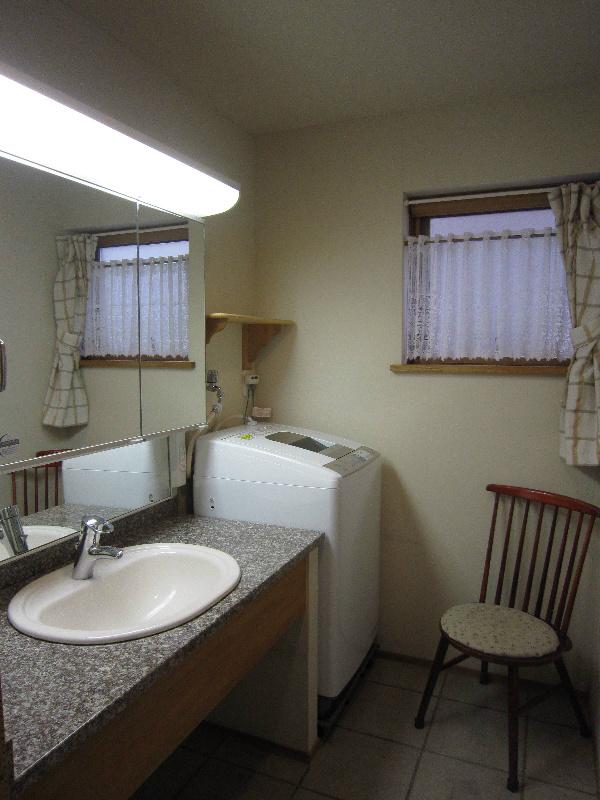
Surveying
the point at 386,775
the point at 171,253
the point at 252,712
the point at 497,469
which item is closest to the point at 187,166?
the point at 171,253

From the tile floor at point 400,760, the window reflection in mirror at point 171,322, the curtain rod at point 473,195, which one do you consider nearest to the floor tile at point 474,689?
the tile floor at point 400,760

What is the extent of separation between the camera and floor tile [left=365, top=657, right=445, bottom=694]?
2.31m

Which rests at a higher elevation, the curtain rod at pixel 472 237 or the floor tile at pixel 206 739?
the curtain rod at pixel 472 237

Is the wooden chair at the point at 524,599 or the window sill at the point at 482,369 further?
the window sill at the point at 482,369

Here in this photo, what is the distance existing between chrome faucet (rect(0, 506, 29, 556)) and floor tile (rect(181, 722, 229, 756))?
1039 millimetres

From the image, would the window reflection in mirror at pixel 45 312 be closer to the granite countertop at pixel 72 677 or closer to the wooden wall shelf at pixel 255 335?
the granite countertop at pixel 72 677

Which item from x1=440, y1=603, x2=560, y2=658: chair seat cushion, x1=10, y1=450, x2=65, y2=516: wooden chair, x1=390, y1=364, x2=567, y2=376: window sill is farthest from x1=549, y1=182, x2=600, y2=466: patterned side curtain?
x1=10, y1=450, x2=65, y2=516: wooden chair

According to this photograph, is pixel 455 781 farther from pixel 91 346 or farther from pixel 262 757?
pixel 91 346

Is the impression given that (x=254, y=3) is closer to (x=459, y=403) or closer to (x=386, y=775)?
(x=459, y=403)

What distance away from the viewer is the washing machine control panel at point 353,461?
6.43 ft

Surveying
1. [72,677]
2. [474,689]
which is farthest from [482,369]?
[72,677]

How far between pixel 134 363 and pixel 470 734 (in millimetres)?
1776

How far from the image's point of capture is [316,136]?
2.45 m

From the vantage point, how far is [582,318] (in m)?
2.07
